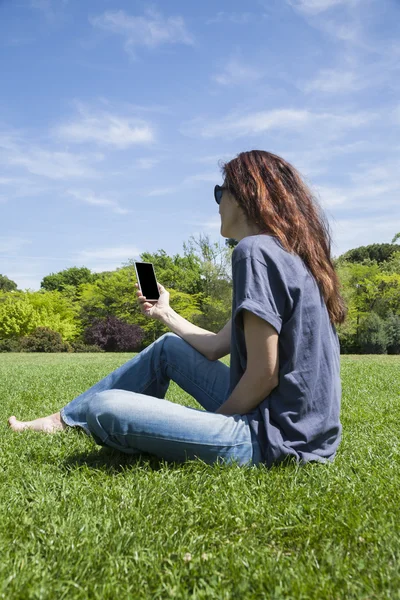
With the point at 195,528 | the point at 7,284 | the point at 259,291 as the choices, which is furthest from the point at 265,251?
the point at 7,284

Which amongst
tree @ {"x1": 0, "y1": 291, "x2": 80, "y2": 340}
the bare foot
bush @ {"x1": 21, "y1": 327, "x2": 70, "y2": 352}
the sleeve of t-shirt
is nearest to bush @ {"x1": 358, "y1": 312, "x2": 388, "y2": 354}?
bush @ {"x1": 21, "y1": 327, "x2": 70, "y2": 352}

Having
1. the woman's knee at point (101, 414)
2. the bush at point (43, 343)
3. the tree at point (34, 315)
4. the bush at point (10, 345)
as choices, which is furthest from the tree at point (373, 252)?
the woman's knee at point (101, 414)

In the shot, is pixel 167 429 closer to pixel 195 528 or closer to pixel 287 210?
pixel 195 528

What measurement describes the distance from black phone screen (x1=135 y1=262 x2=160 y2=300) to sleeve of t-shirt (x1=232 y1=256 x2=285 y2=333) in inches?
42.9

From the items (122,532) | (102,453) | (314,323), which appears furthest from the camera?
(102,453)

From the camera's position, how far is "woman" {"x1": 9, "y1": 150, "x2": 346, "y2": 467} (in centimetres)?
227

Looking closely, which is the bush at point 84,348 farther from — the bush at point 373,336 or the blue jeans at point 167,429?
the blue jeans at point 167,429

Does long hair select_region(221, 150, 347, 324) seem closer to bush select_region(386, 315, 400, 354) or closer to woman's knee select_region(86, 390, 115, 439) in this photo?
woman's knee select_region(86, 390, 115, 439)

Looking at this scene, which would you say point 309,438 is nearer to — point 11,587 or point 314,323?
point 314,323

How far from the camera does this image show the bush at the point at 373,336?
1132 inches

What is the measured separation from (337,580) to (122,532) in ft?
2.38

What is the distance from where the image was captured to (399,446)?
319cm

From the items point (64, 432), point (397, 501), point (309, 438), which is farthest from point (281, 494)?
point (64, 432)

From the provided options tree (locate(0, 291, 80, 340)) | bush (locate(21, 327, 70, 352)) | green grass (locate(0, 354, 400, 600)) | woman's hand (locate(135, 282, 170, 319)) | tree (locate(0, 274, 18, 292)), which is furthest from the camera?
tree (locate(0, 274, 18, 292))
